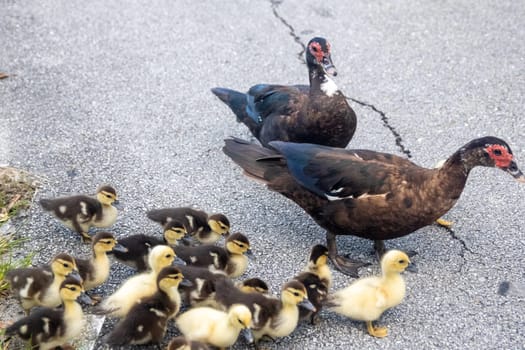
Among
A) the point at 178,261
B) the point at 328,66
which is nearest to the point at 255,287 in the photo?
the point at 178,261

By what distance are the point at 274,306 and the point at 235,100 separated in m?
2.50

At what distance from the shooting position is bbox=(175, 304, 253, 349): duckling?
3.81 meters

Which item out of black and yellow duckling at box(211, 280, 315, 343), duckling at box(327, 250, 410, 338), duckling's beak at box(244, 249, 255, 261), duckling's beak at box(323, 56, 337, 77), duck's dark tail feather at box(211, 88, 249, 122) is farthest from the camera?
duck's dark tail feather at box(211, 88, 249, 122)

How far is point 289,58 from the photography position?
7309 millimetres

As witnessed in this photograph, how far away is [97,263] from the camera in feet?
14.2

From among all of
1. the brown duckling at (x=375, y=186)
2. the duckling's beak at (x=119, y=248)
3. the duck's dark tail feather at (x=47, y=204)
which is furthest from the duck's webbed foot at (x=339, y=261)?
the duck's dark tail feather at (x=47, y=204)

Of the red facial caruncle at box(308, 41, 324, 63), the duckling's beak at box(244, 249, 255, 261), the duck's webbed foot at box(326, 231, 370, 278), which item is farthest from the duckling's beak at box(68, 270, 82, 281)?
the red facial caruncle at box(308, 41, 324, 63)

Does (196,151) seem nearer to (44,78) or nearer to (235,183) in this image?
(235,183)

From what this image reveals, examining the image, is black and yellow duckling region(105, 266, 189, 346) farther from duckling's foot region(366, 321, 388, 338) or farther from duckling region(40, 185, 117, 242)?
duckling's foot region(366, 321, 388, 338)

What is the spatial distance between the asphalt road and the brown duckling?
0.41 meters

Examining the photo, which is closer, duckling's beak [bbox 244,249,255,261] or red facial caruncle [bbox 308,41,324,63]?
duckling's beak [bbox 244,249,255,261]

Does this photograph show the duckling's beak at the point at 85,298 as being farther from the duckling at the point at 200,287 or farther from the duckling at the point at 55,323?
the duckling at the point at 200,287

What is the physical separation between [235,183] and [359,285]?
1.71 metres

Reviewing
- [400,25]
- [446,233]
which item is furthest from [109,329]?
[400,25]
